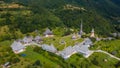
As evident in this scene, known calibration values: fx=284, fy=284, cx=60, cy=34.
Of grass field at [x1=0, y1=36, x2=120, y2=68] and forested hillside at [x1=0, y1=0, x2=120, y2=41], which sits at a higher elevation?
grass field at [x1=0, y1=36, x2=120, y2=68]

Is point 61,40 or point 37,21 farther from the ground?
point 61,40

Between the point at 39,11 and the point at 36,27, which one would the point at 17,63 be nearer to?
the point at 36,27

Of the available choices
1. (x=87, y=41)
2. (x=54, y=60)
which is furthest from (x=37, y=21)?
(x=54, y=60)

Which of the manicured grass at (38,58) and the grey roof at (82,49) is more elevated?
the manicured grass at (38,58)

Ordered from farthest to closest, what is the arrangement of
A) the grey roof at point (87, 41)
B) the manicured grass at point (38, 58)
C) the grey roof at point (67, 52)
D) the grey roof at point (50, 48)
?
the grey roof at point (87, 41)
the grey roof at point (50, 48)
the grey roof at point (67, 52)
the manicured grass at point (38, 58)

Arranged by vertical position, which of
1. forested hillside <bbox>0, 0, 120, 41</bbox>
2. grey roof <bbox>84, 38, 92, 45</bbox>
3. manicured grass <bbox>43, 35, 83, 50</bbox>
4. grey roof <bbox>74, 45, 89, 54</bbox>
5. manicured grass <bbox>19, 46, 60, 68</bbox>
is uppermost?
manicured grass <bbox>19, 46, 60, 68</bbox>

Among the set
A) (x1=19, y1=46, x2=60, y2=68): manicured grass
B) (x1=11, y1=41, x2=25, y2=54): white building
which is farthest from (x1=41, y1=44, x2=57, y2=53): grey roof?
(x1=11, y1=41, x2=25, y2=54): white building

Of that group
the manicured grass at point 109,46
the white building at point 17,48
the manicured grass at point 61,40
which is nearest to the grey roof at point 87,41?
the manicured grass at point 109,46

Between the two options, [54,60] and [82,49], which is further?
[82,49]

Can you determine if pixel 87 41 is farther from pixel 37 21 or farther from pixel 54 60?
pixel 37 21

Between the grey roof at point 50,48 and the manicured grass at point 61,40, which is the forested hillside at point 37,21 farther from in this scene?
the grey roof at point 50,48

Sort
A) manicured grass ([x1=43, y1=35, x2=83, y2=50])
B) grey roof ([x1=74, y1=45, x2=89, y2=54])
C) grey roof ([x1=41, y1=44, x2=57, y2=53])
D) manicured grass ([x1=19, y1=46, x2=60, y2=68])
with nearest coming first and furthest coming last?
manicured grass ([x1=19, y1=46, x2=60, y2=68])
grey roof ([x1=74, y1=45, x2=89, y2=54])
grey roof ([x1=41, y1=44, x2=57, y2=53])
manicured grass ([x1=43, y1=35, x2=83, y2=50])

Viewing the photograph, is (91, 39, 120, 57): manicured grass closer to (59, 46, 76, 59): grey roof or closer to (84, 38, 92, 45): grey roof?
(84, 38, 92, 45): grey roof
